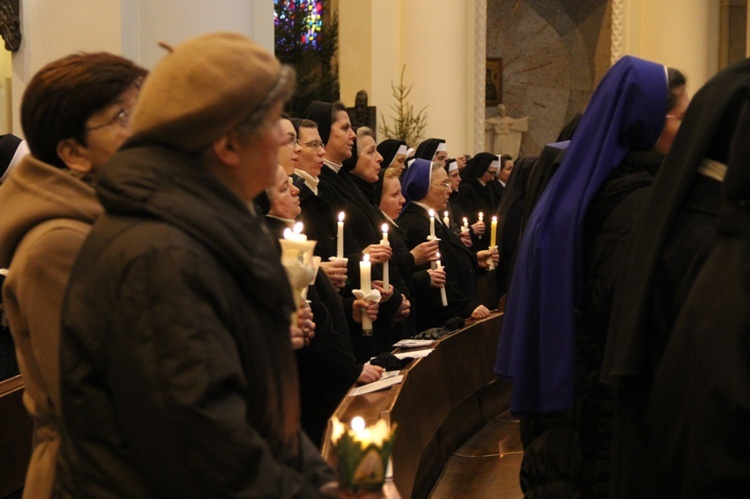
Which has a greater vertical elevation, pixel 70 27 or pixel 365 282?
pixel 70 27

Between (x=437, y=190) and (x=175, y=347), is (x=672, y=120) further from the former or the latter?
(x=437, y=190)

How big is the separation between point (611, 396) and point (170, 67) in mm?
2202

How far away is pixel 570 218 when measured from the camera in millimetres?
3592

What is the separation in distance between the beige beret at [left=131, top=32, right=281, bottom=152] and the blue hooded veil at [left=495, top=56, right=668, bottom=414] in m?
1.94

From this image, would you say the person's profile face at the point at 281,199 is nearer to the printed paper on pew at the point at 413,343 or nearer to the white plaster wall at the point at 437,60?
the printed paper on pew at the point at 413,343

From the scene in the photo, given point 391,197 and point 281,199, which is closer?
point 281,199

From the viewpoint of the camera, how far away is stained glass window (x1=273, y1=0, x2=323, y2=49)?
18.3m

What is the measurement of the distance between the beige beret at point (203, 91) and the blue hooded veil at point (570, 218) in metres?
1.94

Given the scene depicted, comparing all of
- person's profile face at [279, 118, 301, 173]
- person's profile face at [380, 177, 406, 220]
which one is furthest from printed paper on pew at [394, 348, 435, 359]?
person's profile face at [380, 177, 406, 220]

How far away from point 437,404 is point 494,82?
15.4 metres

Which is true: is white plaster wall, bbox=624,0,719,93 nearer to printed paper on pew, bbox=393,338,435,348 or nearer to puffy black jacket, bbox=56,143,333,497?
printed paper on pew, bbox=393,338,435,348

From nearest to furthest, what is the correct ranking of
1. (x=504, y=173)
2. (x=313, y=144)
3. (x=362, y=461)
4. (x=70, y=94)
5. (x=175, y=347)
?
(x=175, y=347), (x=362, y=461), (x=70, y=94), (x=313, y=144), (x=504, y=173)

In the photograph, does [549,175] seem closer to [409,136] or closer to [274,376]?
[274,376]

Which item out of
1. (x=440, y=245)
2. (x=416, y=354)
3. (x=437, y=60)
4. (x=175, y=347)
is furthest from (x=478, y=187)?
(x=175, y=347)
